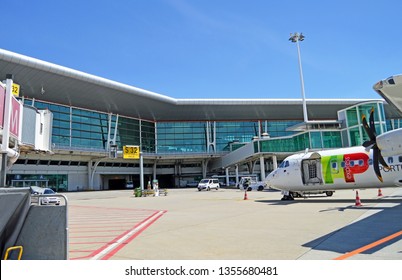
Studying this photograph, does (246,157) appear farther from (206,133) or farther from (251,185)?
(206,133)

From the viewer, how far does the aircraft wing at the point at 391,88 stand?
23.0 ft

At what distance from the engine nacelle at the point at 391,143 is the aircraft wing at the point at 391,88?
317 centimetres

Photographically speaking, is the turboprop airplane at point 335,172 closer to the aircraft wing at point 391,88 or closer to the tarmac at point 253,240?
the tarmac at point 253,240

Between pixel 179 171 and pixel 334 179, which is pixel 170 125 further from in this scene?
pixel 334 179

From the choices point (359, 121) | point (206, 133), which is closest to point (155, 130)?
point (206, 133)

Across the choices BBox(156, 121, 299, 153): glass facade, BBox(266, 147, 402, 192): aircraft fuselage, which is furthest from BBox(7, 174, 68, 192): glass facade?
BBox(266, 147, 402, 192): aircraft fuselage

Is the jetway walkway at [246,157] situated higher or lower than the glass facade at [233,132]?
lower

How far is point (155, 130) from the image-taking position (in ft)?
275

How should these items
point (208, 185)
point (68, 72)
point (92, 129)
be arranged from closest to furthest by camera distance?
point (68, 72), point (208, 185), point (92, 129)

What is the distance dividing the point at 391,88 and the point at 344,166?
47.3ft

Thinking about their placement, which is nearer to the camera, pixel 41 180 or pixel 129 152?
pixel 129 152

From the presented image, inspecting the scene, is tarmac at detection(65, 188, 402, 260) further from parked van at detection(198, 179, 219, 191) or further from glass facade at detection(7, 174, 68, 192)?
glass facade at detection(7, 174, 68, 192)

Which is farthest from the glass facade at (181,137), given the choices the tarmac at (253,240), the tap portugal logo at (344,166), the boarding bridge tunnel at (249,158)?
the tarmac at (253,240)

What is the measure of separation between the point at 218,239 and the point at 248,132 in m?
75.5
